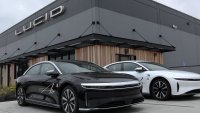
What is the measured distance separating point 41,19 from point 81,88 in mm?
18095

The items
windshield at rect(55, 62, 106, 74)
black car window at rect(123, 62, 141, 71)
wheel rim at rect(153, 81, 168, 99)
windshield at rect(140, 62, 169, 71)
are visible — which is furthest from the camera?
black car window at rect(123, 62, 141, 71)

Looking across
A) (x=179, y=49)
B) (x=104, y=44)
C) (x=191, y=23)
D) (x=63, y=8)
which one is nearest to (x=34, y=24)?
(x=63, y=8)

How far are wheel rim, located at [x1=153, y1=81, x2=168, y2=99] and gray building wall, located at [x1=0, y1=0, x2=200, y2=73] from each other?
853 centimetres

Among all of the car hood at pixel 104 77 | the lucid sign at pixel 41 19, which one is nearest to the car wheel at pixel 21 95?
the car hood at pixel 104 77

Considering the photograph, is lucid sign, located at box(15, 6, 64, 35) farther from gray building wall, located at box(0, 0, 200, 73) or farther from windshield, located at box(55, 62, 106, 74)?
windshield, located at box(55, 62, 106, 74)

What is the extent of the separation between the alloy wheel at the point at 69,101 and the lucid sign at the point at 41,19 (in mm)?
14202

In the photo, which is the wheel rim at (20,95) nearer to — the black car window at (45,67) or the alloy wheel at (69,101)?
the black car window at (45,67)

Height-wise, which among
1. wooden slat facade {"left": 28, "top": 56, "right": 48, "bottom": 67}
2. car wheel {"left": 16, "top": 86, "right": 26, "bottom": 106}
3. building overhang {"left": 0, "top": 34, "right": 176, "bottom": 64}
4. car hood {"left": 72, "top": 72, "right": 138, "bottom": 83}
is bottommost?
car wheel {"left": 16, "top": 86, "right": 26, "bottom": 106}

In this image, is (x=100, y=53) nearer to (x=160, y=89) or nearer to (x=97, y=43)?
(x=97, y=43)

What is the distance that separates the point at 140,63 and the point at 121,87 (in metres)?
4.01

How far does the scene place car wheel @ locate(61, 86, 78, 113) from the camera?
6.58 m

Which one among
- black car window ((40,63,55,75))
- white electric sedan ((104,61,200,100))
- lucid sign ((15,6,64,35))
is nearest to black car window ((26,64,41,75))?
black car window ((40,63,55,75))

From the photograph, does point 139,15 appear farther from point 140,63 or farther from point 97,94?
point 97,94

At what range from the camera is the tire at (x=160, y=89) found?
9.11 metres
